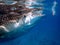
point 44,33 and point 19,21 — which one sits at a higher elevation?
point 19,21

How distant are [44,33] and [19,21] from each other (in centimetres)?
154

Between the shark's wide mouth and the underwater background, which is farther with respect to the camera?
the underwater background

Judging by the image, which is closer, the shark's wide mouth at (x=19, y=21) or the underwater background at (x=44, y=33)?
the shark's wide mouth at (x=19, y=21)

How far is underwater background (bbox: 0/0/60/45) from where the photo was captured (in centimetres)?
732

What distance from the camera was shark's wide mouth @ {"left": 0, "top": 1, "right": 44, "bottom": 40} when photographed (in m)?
6.26

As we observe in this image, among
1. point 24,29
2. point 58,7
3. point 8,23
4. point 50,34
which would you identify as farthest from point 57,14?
point 8,23

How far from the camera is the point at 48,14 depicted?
721 centimetres

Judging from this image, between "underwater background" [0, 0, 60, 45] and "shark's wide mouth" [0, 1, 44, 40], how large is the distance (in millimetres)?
271

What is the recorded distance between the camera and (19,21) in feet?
22.0

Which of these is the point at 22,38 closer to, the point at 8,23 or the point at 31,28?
the point at 31,28

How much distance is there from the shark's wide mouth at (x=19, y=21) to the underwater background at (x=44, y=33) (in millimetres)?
271

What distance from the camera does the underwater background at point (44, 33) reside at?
7316 mm

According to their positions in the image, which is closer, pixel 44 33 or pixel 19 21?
pixel 19 21

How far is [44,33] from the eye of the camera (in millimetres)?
7473
